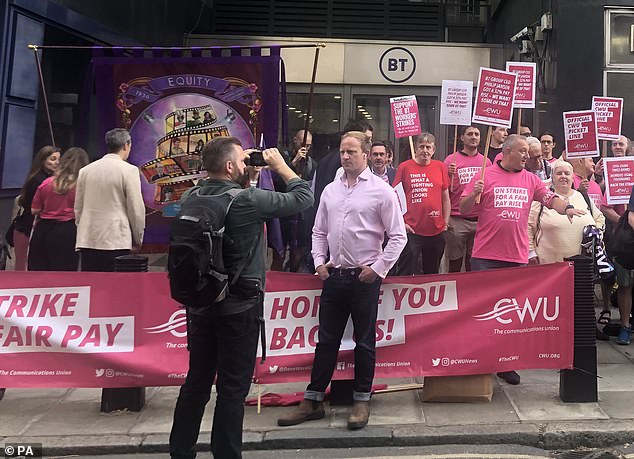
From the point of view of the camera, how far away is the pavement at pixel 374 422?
163 inches

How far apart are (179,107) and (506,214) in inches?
126

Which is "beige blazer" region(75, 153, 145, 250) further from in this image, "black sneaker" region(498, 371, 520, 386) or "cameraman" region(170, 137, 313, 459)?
"black sneaker" region(498, 371, 520, 386)

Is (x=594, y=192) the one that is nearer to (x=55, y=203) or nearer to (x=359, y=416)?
(x=359, y=416)

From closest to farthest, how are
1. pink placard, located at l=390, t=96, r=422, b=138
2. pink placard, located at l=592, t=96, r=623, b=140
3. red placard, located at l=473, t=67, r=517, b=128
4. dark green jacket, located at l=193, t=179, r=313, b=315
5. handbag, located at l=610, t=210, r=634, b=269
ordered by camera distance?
dark green jacket, located at l=193, t=179, r=313, b=315
handbag, located at l=610, t=210, r=634, b=269
red placard, located at l=473, t=67, r=517, b=128
pink placard, located at l=390, t=96, r=422, b=138
pink placard, located at l=592, t=96, r=623, b=140

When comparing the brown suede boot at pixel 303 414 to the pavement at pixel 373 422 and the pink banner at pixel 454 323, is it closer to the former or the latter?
the pavement at pixel 373 422

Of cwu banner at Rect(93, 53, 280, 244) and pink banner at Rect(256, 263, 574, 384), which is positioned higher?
cwu banner at Rect(93, 53, 280, 244)

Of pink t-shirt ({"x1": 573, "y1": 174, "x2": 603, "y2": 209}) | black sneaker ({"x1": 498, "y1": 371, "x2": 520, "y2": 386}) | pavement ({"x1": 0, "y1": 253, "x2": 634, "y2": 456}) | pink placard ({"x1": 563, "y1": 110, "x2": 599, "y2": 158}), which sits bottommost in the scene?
pavement ({"x1": 0, "y1": 253, "x2": 634, "y2": 456})

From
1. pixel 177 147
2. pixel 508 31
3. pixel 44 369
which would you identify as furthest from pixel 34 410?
pixel 508 31

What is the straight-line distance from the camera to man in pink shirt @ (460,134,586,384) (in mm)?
4941

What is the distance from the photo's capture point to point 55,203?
18.7 feet

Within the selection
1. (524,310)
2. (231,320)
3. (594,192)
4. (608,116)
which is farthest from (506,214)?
(608,116)

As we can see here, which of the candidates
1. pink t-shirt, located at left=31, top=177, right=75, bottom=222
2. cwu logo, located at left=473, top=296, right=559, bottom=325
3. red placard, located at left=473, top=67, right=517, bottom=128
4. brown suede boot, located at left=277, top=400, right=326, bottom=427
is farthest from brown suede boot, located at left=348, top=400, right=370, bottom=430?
pink t-shirt, located at left=31, top=177, right=75, bottom=222

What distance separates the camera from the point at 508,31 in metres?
12.0

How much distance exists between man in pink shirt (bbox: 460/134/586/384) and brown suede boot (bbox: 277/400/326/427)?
166cm
